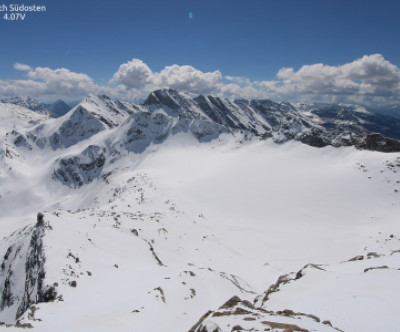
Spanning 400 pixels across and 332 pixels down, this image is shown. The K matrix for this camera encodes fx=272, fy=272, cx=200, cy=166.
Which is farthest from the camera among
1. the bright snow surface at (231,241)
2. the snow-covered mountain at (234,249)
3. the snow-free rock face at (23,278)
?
the snow-free rock face at (23,278)

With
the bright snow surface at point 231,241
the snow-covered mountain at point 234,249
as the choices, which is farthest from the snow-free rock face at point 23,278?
the bright snow surface at point 231,241

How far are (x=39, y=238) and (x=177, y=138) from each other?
14497 cm

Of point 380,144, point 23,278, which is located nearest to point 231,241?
point 23,278

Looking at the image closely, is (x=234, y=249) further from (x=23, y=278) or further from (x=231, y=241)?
(x=23, y=278)

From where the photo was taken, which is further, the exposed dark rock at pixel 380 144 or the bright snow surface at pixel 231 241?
the exposed dark rock at pixel 380 144

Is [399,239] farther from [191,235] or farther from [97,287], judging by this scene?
[97,287]

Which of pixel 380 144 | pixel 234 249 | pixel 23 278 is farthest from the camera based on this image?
pixel 380 144

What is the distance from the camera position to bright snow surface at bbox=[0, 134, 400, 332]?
18766 millimetres

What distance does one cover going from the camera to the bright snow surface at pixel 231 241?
61.6ft

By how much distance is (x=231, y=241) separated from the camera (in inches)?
1983

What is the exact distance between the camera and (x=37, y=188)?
186750 mm

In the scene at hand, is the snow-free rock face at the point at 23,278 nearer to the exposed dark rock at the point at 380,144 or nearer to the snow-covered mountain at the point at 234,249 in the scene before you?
the snow-covered mountain at the point at 234,249

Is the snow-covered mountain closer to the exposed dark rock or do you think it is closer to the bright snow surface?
the bright snow surface

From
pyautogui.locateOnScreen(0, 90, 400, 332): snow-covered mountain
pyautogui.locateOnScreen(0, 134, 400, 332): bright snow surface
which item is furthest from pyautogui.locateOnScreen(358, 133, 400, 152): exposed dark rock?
pyautogui.locateOnScreen(0, 134, 400, 332): bright snow surface
